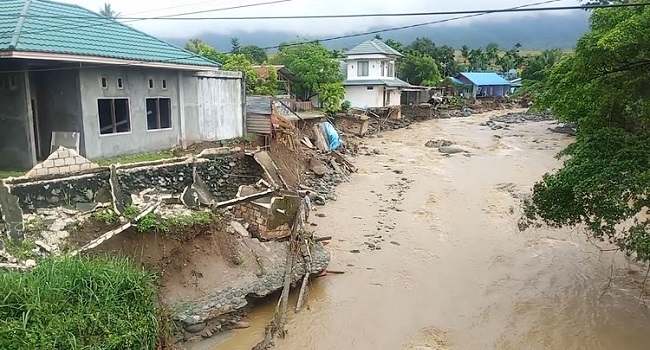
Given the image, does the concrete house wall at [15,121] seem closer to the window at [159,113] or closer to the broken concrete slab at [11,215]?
the broken concrete slab at [11,215]

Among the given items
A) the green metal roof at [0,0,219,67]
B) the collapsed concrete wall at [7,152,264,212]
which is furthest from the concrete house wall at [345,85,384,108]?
the collapsed concrete wall at [7,152,264,212]

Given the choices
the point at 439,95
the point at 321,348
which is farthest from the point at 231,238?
the point at 439,95

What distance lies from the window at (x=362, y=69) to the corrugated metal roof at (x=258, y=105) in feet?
86.3

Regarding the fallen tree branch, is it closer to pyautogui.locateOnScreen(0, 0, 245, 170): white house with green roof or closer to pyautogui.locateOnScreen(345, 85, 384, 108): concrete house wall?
pyautogui.locateOnScreen(0, 0, 245, 170): white house with green roof

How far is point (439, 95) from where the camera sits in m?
60.2

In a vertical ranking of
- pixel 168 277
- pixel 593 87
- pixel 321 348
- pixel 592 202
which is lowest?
pixel 321 348

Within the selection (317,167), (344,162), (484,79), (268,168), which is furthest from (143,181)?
(484,79)

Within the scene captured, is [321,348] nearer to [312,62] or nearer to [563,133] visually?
[312,62]

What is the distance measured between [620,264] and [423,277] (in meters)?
5.73

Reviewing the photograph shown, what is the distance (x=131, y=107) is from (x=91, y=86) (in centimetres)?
165

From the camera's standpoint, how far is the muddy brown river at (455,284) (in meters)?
11.1

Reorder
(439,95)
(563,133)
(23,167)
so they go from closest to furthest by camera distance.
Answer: (23,167), (563,133), (439,95)

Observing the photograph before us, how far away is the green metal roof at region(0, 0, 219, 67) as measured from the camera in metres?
13.4

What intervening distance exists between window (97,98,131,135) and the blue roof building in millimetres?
57037
